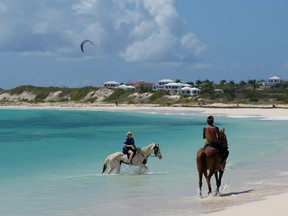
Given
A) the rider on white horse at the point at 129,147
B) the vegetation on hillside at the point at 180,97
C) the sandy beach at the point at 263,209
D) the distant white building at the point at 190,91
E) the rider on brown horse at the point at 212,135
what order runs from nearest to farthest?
the sandy beach at the point at 263,209 < the rider on brown horse at the point at 212,135 < the rider on white horse at the point at 129,147 < the vegetation on hillside at the point at 180,97 < the distant white building at the point at 190,91

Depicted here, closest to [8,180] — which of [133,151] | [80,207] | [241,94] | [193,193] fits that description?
[133,151]

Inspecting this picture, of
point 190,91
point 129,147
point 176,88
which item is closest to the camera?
point 129,147

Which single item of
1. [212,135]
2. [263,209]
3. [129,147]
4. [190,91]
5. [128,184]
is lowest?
[128,184]

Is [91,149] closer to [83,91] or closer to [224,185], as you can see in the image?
[224,185]

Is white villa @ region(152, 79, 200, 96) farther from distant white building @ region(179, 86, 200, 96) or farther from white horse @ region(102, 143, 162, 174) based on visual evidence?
white horse @ region(102, 143, 162, 174)

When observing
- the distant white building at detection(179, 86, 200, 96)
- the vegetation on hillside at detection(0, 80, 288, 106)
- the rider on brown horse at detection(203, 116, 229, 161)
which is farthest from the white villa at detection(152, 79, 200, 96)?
the rider on brown horse at detection(203, 116, 229, 161)

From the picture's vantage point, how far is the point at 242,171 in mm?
17828

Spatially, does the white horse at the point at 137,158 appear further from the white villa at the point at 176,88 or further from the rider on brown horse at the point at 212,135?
the white villa at the point at 176,88

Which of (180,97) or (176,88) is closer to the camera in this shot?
(180,97)

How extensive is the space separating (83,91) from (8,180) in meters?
129

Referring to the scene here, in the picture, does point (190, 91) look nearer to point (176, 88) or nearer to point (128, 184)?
point (176, 88)

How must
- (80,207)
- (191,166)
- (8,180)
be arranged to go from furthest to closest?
(191,166) < (8,180) < (80,207)

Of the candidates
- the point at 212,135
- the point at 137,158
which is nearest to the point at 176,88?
the point at 137,158

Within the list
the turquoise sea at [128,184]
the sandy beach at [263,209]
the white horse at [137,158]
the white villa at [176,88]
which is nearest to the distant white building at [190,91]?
the white villa at [176,88]
